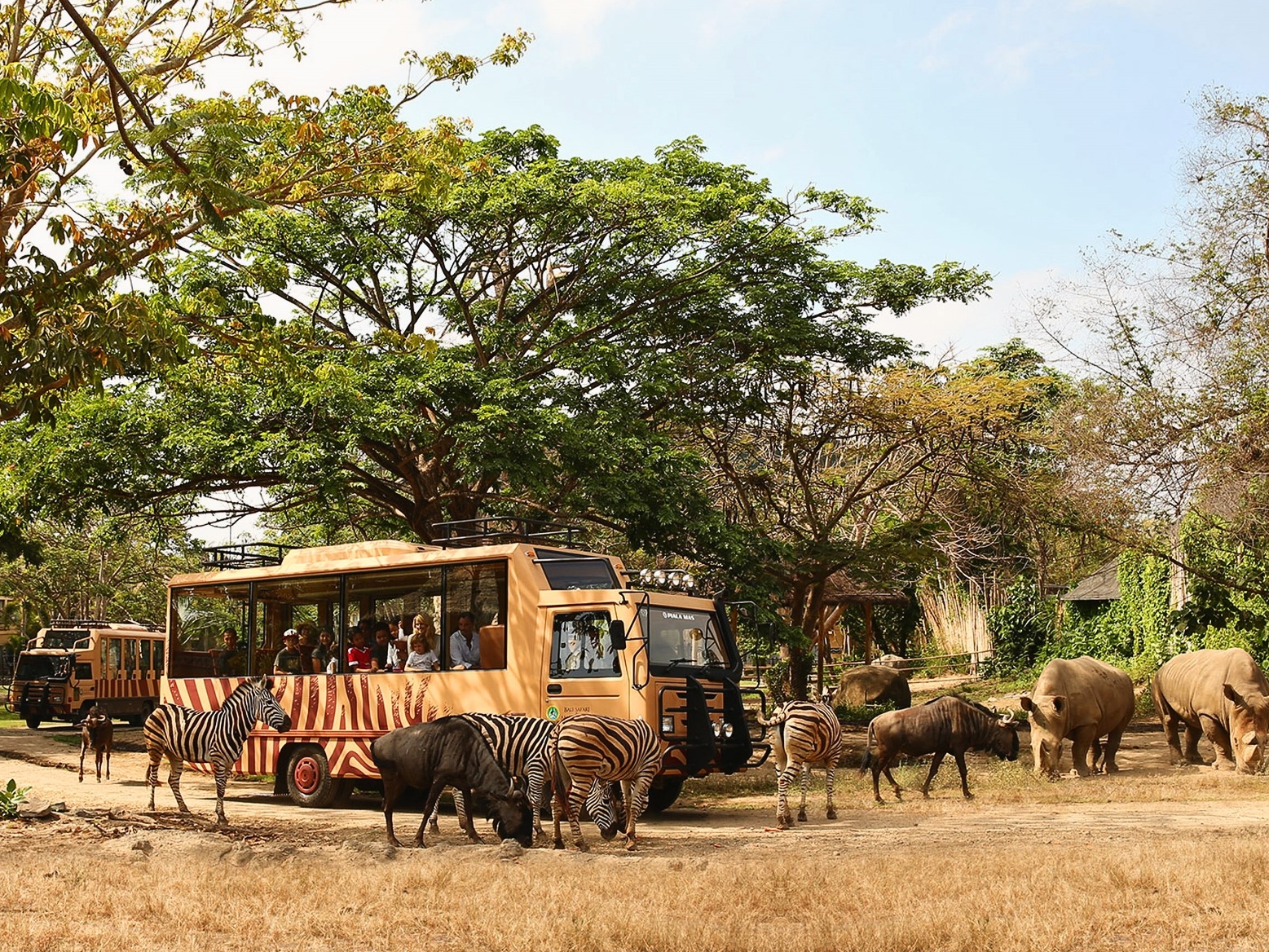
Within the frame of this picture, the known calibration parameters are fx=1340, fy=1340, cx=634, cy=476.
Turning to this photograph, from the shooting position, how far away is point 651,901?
838cm

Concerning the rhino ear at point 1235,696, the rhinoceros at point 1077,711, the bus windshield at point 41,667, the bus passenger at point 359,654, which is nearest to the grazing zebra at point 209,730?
the bus passenger at point 359,654

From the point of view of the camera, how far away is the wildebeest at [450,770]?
1154cm

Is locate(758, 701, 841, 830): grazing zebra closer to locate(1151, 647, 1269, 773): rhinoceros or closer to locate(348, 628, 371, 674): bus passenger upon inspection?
locate(348, 628, 371, 674): bus passenger

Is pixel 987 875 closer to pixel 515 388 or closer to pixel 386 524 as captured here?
pixel 515 388

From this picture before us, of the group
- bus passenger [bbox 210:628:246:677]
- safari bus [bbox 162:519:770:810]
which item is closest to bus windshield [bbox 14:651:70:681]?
safari bus [bbox 162:519:770:810]

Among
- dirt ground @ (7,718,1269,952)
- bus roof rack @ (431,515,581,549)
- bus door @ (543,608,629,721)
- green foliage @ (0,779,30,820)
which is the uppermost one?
bus roof rack @ (431,515,581,549)

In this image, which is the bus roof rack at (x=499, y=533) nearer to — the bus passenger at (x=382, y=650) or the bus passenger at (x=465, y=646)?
the bus passenger at (x=465, y=646)

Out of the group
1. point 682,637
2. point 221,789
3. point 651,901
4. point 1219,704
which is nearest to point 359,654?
point 221,789

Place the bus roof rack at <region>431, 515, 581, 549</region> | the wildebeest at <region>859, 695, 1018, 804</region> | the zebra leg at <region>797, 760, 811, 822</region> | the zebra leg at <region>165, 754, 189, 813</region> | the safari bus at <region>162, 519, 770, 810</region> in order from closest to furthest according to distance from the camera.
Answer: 1. the zebra leg at <region>797, 760, 811, 822</region>
2. the zebra leg at <region>165, 754, 189, 813</region>
3. the safari bus at <region>162, 519, 770, 810</region>
4. the bus roof rack at <region>431, 515, 581, 549</region>
5. the wildebeest at <region>859, 695, 1018, 804</region>

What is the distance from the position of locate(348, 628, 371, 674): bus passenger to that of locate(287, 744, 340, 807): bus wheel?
103 centimetres

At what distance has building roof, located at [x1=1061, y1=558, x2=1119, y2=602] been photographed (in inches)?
1352

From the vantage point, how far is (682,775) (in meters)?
13.9

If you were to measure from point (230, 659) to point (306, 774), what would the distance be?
6.71ft

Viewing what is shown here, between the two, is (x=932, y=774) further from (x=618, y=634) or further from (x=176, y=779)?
(x=176, y=779)
